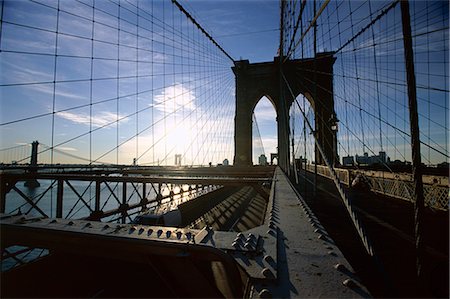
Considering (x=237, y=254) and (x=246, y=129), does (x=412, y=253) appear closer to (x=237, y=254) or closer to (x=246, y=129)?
(x=237, y=254)

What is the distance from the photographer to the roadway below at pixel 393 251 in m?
1.57

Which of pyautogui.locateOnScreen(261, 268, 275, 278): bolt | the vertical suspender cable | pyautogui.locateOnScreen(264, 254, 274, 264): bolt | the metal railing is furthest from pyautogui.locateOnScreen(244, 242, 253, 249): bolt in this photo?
the metal railing

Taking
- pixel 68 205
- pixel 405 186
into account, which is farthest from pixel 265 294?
pixel 68 205

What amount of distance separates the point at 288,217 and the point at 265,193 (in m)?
3.20

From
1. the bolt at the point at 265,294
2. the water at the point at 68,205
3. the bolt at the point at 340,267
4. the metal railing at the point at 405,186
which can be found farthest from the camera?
the water at the point at 68,205

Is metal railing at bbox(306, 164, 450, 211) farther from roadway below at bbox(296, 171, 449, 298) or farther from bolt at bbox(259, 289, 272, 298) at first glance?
bolt at bbox(259, 289, 272, 298)

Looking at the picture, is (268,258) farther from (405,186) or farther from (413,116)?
(405,186)

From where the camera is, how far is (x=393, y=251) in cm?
307

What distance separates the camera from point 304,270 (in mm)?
1309

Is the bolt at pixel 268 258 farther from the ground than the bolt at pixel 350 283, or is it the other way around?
the bolt at pixel 268 258

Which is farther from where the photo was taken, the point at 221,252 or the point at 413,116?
the point at 221,252

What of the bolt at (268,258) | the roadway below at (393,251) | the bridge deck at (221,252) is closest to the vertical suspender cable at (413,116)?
the roadway below at (393,251)

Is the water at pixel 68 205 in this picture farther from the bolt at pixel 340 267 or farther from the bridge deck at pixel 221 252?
the bolt at pixel 340 267

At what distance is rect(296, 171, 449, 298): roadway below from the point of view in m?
1.57
